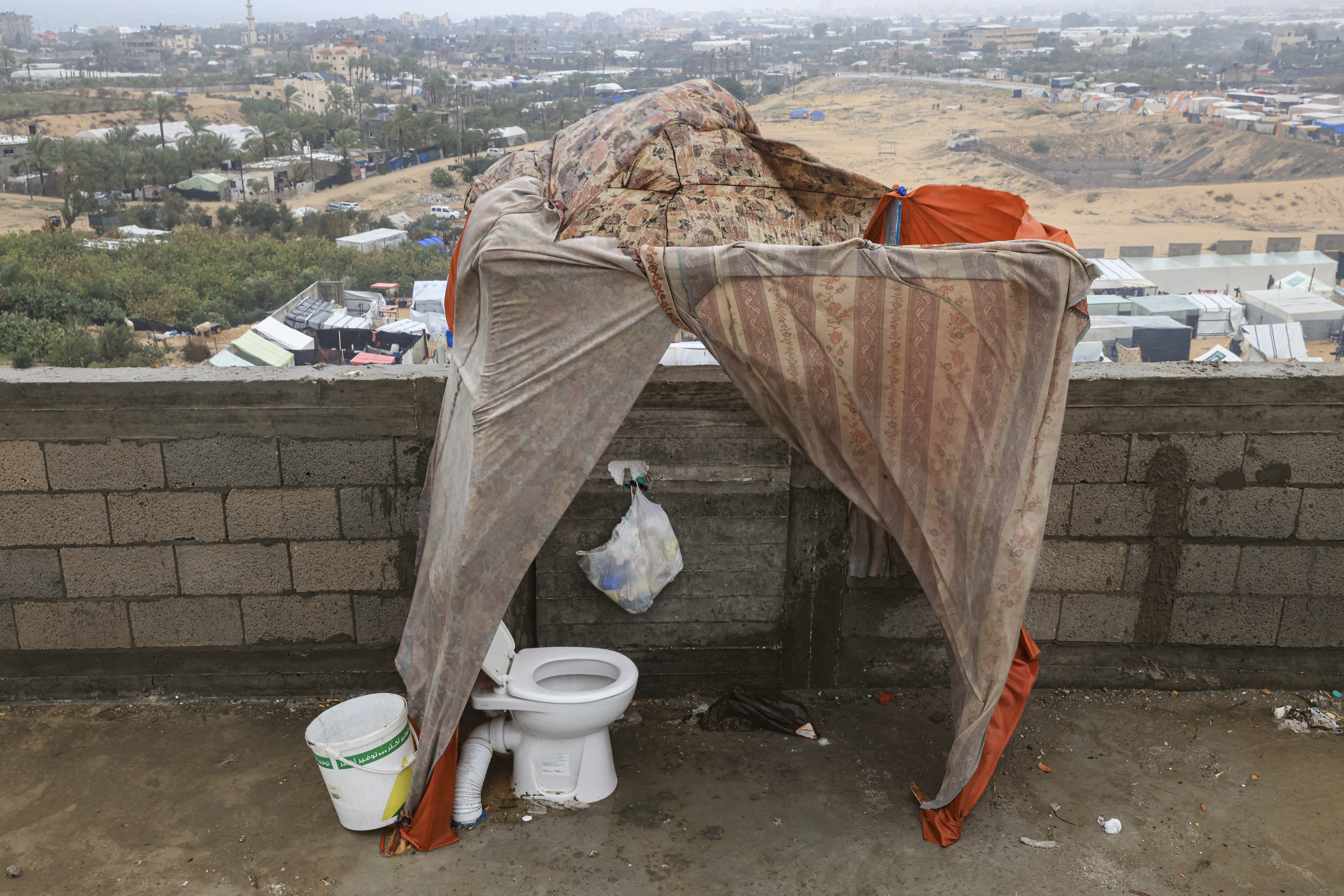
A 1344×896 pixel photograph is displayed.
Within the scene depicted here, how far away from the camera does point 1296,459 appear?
12.6ft

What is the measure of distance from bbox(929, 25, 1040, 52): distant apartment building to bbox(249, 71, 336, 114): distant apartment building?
206 ft

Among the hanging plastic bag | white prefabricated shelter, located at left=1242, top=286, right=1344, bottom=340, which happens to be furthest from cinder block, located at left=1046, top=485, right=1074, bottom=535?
white prefabricated shelter, located at left=1242, top=286, right=1344, bottom=340

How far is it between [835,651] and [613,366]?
1794 mm

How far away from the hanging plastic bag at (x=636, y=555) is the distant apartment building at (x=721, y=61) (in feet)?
220

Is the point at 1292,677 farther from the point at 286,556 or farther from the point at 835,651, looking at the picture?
the point at 286,556

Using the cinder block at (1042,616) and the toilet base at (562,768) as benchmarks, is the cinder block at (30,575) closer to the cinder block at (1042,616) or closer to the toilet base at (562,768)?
the toilet base at (562,768)

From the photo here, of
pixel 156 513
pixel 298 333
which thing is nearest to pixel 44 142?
pixel 298 333

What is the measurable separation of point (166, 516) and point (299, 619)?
2.06ft

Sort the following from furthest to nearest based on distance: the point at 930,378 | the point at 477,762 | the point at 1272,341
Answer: the point at 1272,341 < the point at 477,762 < the point at 930,378

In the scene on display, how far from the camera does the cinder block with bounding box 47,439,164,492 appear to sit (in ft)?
12.3

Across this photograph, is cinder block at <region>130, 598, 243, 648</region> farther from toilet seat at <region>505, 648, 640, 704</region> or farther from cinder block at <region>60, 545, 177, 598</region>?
toilet seat at <region>505, 648, 640, 704</region>

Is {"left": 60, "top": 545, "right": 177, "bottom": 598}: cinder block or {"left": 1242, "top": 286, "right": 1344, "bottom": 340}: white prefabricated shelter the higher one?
{"left": 60, "top": 545, "right": 177, "bottom": 598}: cinder block

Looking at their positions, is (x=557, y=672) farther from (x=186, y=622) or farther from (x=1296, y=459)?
(x=1296, y=459)

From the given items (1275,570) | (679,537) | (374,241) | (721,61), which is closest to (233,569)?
(679,537)
